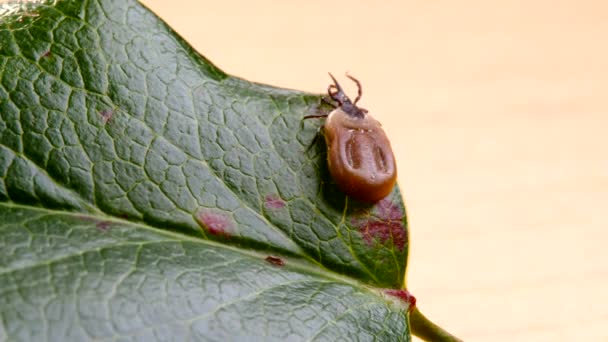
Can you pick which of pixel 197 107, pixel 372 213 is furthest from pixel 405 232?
pixel 197 107

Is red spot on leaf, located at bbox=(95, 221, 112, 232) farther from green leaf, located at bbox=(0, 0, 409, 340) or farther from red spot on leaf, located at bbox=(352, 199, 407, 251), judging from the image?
red spot on leaf, located at bbox=(352, 199, 407, 251)

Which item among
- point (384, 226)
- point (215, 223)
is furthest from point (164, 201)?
point (384, 226)

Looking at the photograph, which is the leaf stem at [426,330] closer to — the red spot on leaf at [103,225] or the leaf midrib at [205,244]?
the leaf midrib at [205,244]

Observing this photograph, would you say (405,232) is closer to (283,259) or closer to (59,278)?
(283,259)

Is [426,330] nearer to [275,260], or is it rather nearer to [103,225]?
[275,260]

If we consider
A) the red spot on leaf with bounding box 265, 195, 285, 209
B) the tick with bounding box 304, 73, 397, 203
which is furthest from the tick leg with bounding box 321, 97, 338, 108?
the red spot on leaf with bounding box 265, 195, 285, 209

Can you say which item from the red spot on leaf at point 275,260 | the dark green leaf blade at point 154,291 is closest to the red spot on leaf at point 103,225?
the dark green leaf blade at point 154,291
